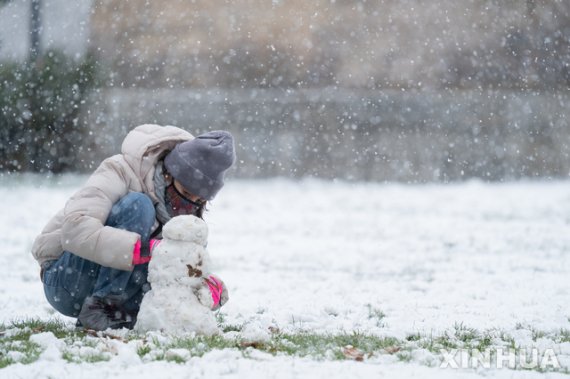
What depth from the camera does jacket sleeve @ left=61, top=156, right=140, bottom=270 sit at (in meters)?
3.82

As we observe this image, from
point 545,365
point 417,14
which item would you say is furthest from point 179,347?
point 417,14

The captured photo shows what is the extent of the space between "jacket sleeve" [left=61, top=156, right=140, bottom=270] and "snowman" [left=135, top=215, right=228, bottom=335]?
0.49ft

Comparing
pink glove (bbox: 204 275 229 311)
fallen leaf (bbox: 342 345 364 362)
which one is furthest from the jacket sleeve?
→ fallen leaf (bbox: 342 345 364 362)

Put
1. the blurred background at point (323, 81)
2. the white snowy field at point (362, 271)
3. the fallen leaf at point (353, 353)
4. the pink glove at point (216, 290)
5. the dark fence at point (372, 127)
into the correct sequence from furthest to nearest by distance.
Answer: the dark fence at point (372, 127)
the blurred background at point (323, 81)
the pink glove at point (216, 290)
the fallen leaf at point (353, 353)
the white snowy field at point (362, 271)

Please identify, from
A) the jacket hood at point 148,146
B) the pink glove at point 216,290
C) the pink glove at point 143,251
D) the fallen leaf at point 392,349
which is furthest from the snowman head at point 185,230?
the fallen leaf at point 392,349

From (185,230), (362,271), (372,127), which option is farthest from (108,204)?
(372,127)

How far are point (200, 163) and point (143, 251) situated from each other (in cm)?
52

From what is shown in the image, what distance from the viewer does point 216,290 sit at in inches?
162

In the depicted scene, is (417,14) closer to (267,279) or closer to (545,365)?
(267,279)

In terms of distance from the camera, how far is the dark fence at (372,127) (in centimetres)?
1593

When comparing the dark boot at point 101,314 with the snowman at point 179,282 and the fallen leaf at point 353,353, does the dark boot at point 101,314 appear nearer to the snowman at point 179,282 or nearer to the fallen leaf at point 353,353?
the snowman at point 179,282

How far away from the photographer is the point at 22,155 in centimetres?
1556

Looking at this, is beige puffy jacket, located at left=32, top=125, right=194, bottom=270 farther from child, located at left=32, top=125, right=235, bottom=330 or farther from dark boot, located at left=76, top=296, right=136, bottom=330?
dark boot, located at left=76, top=296, right=136, bottom=330

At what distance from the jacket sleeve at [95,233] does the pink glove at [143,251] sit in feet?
0.12
